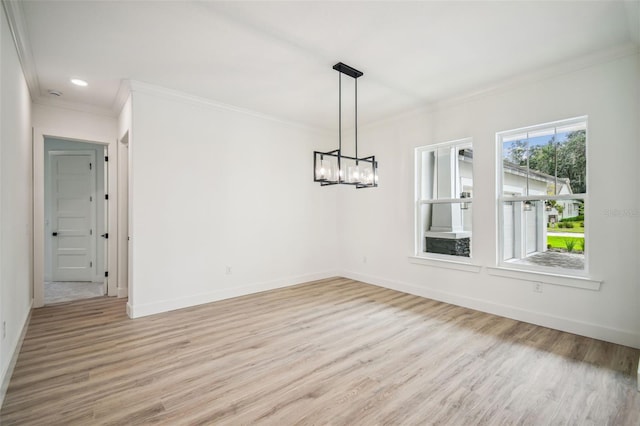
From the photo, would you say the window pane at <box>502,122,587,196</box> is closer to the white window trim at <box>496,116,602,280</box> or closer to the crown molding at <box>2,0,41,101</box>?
the white window trim at <box>496,116,602,280</box>

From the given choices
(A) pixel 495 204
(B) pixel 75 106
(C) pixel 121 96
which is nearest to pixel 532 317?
Answer: (A) pixel 495 204

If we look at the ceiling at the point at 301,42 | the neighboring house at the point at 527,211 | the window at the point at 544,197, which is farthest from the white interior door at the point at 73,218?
the window at the point at 544,197

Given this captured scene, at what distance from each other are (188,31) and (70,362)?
315 centimetres

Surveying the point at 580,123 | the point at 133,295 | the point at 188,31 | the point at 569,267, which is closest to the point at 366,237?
the point at 569,267

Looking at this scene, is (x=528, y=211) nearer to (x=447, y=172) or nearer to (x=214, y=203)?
(x=447, y=172)

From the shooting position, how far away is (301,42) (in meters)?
2.80

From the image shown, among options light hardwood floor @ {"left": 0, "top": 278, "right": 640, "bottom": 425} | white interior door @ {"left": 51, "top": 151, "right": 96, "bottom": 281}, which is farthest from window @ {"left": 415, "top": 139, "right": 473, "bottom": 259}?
white interior door @ {"left": 51, "top": 151, "right": 96, "bottom": 281}

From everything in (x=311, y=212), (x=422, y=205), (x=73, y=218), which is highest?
(x=422, y=205)

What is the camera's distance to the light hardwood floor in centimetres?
195

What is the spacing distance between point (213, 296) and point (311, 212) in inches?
90.4

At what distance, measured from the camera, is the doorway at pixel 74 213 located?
562 centimetres

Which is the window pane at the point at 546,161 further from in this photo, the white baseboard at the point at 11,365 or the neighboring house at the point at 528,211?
the white baseboard at the point at 11,365

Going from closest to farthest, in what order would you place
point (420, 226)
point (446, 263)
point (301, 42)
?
point (301, 42), point (446, 263), point (420, 226)

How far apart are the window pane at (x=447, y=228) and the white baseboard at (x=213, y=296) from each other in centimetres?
217
